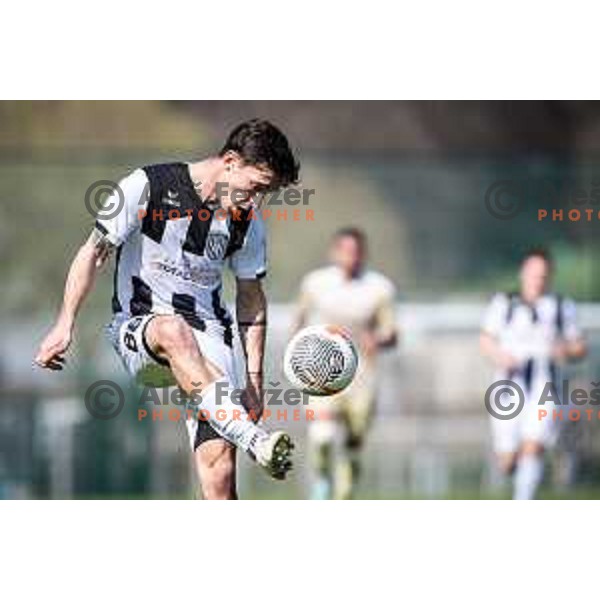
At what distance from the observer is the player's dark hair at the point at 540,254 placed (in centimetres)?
1152

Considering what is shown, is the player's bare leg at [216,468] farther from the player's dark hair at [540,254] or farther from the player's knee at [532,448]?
the player's dark hair at [540,254]

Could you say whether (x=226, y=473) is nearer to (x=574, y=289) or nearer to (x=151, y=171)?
(x=151, y=171)

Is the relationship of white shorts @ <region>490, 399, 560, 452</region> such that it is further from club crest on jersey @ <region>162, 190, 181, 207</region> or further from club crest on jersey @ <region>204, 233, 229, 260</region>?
club crest on jersey @ <region>162, 190, 181, 207</region>

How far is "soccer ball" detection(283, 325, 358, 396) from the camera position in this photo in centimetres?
740

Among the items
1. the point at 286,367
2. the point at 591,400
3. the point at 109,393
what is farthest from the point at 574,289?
the point at 286,367

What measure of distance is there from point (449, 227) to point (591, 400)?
1.68 metres

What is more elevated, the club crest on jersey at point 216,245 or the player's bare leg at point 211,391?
the club crest on jersey at point 216,245

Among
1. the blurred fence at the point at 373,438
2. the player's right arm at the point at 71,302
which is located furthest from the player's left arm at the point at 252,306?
the blurred fence at the point at 373,438

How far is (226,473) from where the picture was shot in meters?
6.88

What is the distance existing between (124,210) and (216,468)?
104 cm

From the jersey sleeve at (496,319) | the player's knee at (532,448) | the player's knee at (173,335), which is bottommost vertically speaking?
the player's knee at (532,448)

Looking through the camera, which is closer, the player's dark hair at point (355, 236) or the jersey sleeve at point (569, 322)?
the jersey sleeve at point (569, 322)

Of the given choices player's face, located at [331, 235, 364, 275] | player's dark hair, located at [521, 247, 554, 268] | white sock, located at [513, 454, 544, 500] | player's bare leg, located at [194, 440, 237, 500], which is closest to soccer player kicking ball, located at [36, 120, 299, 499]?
player's bare leg, located at [194, 440, 237, 500]

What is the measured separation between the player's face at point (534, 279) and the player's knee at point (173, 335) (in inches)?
162
